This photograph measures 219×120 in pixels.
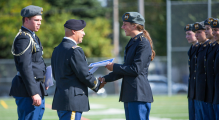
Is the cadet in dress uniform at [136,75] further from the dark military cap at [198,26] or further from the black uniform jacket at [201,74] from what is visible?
the dark military cap at [198,26]

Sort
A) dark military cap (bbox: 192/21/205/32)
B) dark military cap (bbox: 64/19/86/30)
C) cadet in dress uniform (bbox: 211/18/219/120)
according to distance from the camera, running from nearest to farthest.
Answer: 1. dark military cap (bbox: 64/19/86/30)
2. cadet in dress uniform (bbox: 211/18/219/120)
3. dark military cap (bbox: 192/21/205/32)

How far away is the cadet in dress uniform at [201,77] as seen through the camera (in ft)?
19.0

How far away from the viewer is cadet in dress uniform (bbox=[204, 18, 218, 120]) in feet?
18.2

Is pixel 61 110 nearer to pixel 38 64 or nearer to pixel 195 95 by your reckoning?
pixel 38 64

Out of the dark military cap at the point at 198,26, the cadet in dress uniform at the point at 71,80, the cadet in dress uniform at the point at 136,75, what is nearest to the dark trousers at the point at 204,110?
the dark military cap at the point at 198,26

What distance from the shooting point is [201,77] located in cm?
586

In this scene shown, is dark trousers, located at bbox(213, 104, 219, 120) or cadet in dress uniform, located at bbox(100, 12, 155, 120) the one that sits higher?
cadet in dress uniform, located at bbox(100, 12, 155, 120)

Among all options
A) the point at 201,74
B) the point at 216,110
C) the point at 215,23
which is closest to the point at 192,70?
the point at 201,74

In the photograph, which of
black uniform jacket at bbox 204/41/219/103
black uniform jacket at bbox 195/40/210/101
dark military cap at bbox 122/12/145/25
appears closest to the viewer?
dark military cap at bbox 122/12/145/25

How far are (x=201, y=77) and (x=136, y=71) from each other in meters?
2.29

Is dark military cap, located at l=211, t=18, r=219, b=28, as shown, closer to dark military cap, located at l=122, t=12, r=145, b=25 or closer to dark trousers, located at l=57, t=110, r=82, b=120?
dark military cap, located at l=122, t=12, r=145, b=25

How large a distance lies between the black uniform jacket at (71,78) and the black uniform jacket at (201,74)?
2.71m

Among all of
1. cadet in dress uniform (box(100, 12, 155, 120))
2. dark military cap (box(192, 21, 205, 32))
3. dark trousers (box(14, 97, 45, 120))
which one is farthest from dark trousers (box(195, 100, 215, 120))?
dark trousers (box(14, 97, 45, 120))

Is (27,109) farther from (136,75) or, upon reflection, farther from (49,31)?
(49,31)
